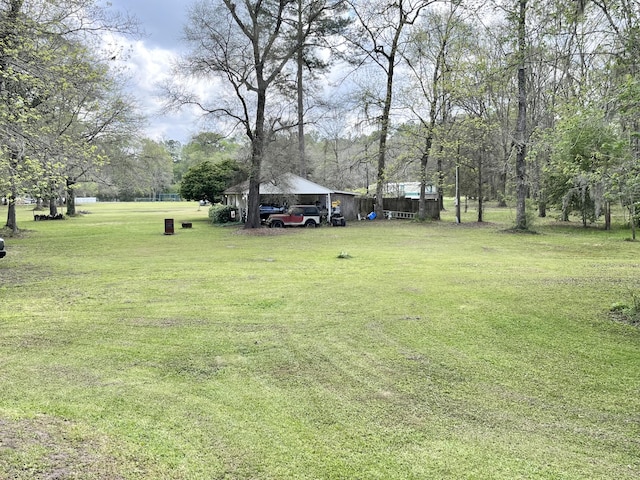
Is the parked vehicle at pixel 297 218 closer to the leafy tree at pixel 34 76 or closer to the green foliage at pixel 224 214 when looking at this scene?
the green foliage at pixel 224 214

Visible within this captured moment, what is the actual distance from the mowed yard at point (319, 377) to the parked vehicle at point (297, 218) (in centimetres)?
1584

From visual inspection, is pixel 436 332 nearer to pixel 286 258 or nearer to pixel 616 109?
pixel 616 109

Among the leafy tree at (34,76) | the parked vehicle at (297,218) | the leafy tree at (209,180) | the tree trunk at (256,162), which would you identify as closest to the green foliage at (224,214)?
the leafy tree at (209,180)

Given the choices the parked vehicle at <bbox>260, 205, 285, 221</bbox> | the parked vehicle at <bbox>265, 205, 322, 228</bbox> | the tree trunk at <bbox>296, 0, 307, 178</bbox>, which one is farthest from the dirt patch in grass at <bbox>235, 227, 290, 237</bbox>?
the tree trunk at <bbox>296, 0, 307, 178</bbox>

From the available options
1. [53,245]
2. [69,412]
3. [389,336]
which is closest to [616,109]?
[389,336]

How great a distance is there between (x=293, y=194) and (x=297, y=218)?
2114 mm

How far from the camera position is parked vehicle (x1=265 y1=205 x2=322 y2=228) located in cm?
2573

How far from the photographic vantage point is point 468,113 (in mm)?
28609

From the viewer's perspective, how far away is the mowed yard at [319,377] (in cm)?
286

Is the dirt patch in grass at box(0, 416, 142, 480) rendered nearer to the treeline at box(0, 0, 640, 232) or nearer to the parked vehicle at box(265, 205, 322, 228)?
the treeline at box(0, 0, 640, 232)

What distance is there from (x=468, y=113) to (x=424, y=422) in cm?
2844

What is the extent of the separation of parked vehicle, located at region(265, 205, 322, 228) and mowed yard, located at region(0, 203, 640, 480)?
1584 centimetres

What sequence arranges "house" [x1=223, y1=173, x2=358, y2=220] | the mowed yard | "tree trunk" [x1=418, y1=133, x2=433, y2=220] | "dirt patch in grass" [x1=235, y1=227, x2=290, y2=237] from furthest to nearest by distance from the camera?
"tree trunk" [x1=418, y1=133, x2=433, y2=220] → "house" [x1=223, y1=173, x2=358, y2=220] → "dirt patch in grass" [x1=235, y1=227, x2=290, y2=237] → the mowed yard

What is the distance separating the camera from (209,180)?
3238 cm
